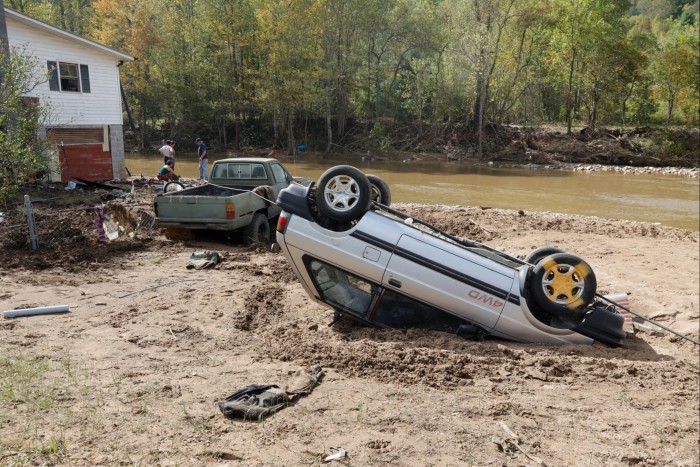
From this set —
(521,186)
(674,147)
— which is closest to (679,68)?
(674,147)

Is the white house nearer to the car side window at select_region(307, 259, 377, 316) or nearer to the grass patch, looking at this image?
the grass patch

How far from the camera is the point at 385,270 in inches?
225

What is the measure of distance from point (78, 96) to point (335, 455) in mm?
22822

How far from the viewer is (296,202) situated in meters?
6.05

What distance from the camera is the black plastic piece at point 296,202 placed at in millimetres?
6016

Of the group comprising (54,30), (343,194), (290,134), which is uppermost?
(54,30)

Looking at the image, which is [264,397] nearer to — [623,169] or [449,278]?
[449,278]

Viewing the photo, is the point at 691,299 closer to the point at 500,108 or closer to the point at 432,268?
the point at 432,268

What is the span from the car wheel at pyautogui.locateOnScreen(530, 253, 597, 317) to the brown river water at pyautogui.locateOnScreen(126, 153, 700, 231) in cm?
968

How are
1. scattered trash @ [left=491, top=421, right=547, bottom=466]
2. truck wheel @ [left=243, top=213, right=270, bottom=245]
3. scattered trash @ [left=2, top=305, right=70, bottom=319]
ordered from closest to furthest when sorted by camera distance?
1. scattered trash @ [left=491, top=421, right=547, bottom=466]
2. scattered trash @ [left=2, top=305, right=70, bottom=319]
3. truck wheel @ [left=243, top=213, right=270, bottom=245]

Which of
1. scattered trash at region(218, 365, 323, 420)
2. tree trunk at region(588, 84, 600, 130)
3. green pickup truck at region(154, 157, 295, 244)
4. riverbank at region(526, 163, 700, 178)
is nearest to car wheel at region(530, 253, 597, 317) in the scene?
scattered trash at region(218, 365, 323, 420)

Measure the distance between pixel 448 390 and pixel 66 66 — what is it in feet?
73.8

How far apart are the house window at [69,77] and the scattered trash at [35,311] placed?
17.4 metres

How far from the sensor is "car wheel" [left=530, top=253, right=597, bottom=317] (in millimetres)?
5465
